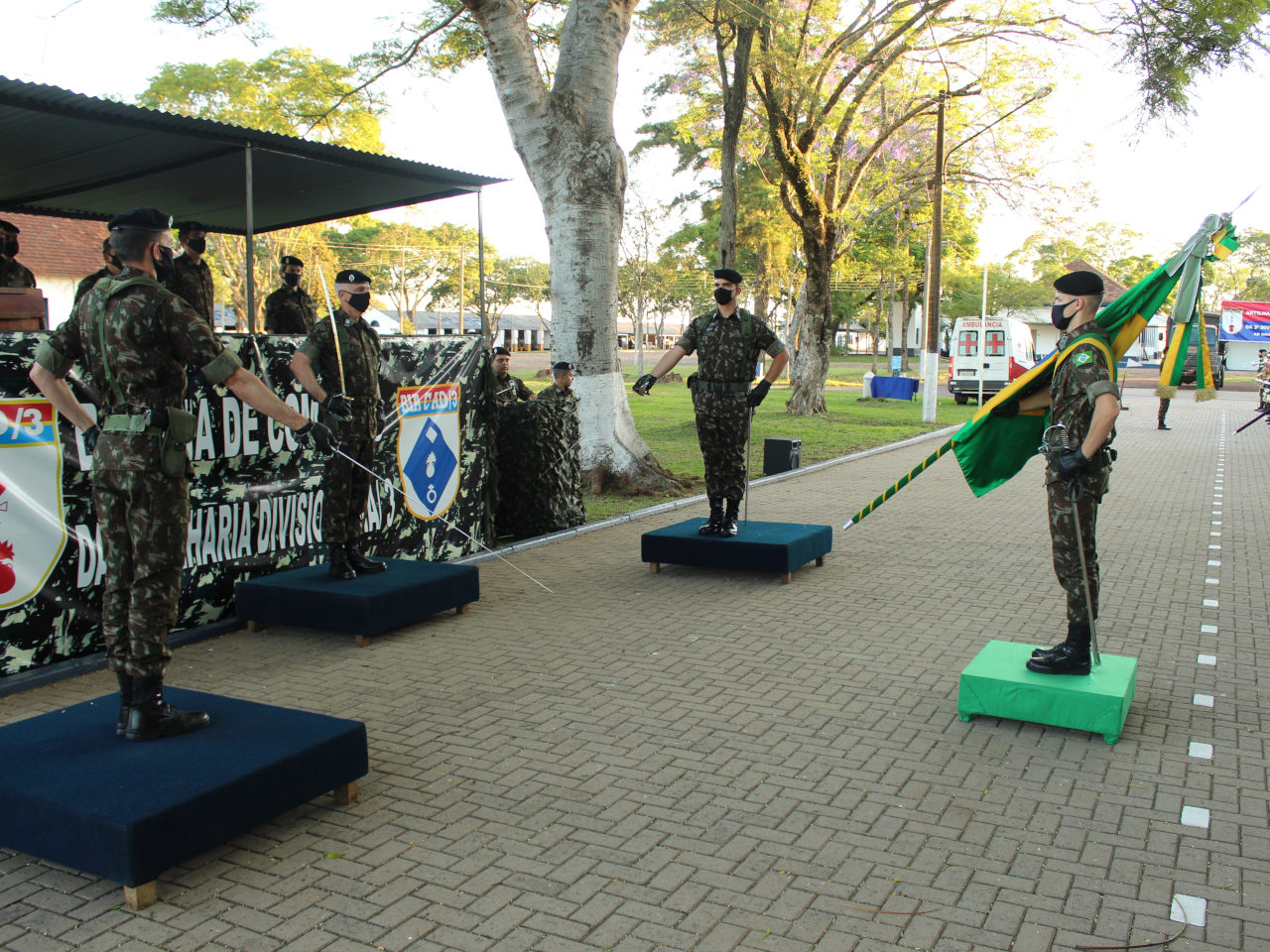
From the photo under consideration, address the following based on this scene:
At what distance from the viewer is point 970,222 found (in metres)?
35.4

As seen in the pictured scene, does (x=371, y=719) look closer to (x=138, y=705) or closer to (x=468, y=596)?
(x=138, y=705)

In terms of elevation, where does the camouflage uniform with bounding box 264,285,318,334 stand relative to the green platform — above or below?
above

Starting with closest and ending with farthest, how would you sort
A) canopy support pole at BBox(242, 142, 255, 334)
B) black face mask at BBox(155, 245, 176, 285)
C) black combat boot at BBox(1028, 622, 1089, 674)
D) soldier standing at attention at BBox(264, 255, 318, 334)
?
black face mask at BBox(155, 245, 176, 285)
black combat boot at BBox(1028, 622, 1089, 674)
canopy support pole at BBox(242, 142, 255, 334)
soldier standing at attention at BBox(264, 255, 318, 334)

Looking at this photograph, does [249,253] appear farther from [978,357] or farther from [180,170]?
[978,357]

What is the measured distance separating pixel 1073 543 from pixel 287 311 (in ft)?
26.6

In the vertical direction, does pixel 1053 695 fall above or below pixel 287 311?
below

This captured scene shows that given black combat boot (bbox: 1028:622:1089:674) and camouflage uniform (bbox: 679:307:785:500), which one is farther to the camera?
camouflage uniform (bbox: 679:307:785:500)

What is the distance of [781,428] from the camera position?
2170cm

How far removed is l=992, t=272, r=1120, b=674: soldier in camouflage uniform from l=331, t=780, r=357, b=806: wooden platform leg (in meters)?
3.36

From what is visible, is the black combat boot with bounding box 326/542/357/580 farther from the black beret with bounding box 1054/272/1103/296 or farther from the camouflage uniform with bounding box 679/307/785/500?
the black beret with bounding box 1054/272/1103/296

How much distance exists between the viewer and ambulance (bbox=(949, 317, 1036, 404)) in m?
30.9

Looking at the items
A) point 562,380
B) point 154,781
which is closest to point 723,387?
point 562,380

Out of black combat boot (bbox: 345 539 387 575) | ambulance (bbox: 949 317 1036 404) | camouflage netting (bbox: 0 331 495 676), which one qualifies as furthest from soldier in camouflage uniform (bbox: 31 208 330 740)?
ambulance (bbox: 949 317 1036 404)

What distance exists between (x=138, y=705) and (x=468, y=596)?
3.26 metres
